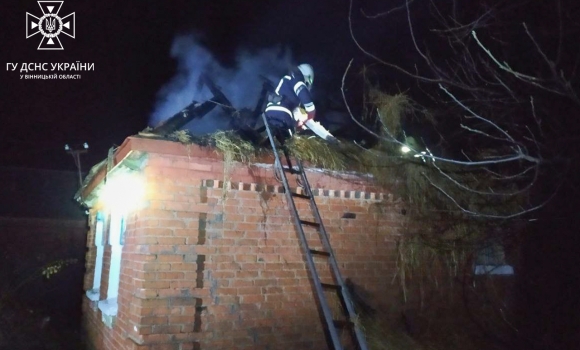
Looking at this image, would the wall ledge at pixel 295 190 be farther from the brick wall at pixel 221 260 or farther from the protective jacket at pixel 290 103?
the protective jacket at pixel 290 103

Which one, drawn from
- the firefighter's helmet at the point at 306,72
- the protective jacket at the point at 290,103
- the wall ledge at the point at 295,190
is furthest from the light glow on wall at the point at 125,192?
the firefighter's helmet at the point at 306,72

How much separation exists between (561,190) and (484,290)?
62.6 inches

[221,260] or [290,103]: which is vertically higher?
[290,103]

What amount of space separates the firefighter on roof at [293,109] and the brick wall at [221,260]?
838 millimetres

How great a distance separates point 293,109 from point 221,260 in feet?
8.28

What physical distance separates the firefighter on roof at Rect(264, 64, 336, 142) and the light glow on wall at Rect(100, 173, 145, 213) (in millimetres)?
1753

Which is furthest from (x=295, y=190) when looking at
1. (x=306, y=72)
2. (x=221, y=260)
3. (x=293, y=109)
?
(x=306, y=72)

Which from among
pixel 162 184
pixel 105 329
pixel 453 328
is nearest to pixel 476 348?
pixel 453 328

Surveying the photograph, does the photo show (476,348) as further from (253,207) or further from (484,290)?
(253,207)

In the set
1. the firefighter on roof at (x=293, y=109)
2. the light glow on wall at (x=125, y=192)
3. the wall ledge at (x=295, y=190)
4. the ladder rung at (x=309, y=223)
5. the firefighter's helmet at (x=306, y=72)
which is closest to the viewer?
the light glow on wall at (x=125, y=192)

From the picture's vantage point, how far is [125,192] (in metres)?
5.29

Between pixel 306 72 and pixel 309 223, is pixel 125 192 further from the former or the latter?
pixel 306 72

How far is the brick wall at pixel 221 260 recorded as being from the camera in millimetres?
4188

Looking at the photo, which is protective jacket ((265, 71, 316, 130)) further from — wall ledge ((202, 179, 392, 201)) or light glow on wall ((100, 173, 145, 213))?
light glow on wall ((100, 173, 145, 213))
